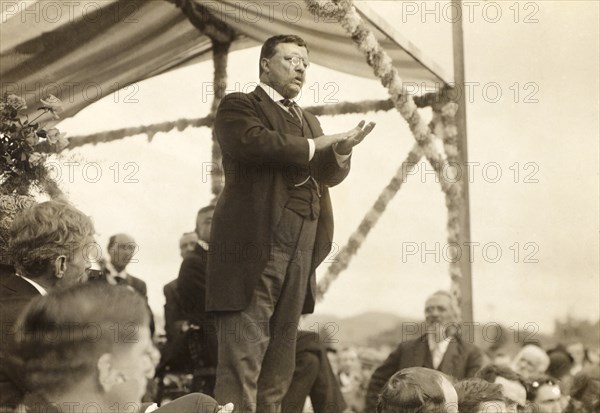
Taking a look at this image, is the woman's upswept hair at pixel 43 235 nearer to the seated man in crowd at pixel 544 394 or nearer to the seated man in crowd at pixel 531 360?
the seated man in crowd at pixel 544 394

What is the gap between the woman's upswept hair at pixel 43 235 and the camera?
4027 mm

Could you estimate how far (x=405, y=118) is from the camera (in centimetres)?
577

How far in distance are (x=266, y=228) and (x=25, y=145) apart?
1.22 m

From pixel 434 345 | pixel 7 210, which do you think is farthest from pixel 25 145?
pixel 434 345

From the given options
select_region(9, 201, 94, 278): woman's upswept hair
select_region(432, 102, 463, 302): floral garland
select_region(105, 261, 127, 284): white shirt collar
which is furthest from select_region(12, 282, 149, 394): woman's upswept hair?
select_region(432, 102, 463, 302): floral garland

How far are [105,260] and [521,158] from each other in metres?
2.65

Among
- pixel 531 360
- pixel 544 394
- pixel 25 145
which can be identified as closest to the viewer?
pixel 25 145

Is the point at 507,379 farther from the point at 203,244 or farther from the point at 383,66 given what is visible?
the point at 383,66

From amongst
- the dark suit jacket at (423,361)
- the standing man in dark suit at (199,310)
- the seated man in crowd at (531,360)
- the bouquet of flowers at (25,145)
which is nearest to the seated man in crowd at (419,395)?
the standing man in dark suit at (199,310)

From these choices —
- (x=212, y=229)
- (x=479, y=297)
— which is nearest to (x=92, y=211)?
(x=212, y=229)

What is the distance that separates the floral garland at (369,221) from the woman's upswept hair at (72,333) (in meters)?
3.01

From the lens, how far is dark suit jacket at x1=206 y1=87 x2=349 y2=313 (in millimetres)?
4957

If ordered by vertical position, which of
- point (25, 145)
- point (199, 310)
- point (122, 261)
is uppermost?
point (25, 145)

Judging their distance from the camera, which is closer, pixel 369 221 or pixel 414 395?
pixel 414 395
